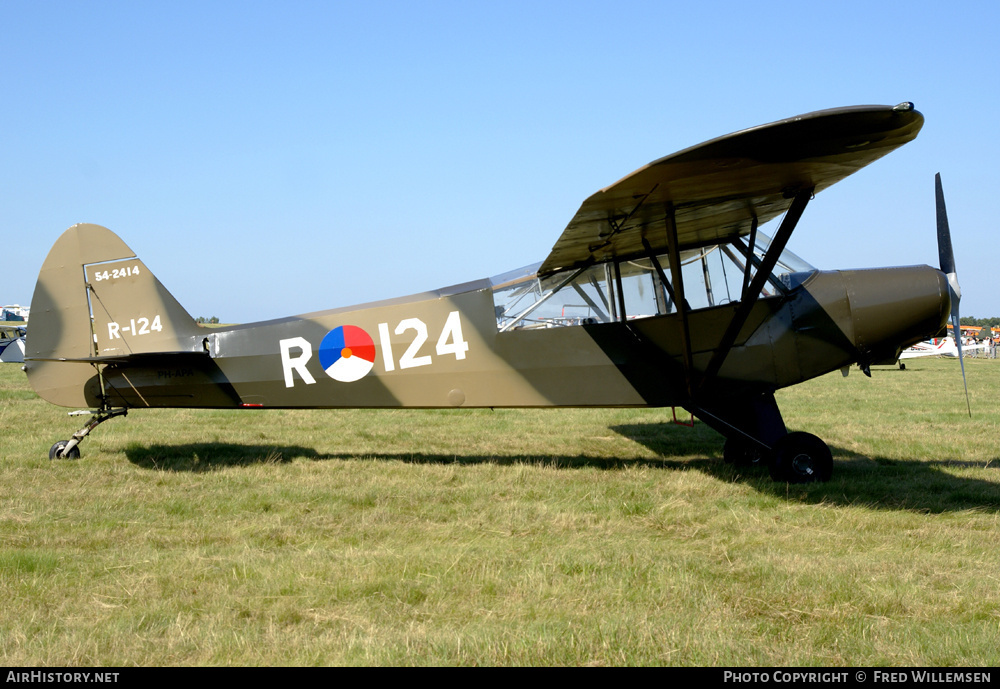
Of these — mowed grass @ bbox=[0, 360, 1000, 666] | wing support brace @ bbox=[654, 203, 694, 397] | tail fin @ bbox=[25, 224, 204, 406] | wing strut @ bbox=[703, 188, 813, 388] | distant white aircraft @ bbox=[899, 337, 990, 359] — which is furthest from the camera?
distant white aircraft @ bbox=[899, 337, 990, 359]

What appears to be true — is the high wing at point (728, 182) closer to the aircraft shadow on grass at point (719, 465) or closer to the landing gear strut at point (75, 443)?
the aircraft shadow on grass at point (719, 465)

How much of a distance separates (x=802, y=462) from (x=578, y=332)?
2488mm

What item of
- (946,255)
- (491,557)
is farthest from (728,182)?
(491,557)

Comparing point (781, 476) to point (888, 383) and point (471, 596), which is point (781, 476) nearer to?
point (471, 596)

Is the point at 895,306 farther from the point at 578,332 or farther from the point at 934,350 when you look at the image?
the point at 934,350

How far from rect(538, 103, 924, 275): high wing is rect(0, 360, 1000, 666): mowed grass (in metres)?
2.37

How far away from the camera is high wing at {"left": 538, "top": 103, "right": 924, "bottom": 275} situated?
201 inches

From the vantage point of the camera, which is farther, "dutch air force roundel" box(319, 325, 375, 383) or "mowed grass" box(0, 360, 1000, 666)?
"dutch air force roundel" box(319, 325, 375, 383)

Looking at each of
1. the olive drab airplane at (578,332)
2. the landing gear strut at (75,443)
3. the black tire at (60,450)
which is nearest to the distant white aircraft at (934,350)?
the olive drab airplane at (578,332)

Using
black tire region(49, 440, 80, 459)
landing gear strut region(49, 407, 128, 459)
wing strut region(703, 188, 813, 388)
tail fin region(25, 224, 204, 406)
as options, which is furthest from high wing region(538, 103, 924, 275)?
black tire region(49, 440, 80, 459)

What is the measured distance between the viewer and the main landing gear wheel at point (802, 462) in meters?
6.76

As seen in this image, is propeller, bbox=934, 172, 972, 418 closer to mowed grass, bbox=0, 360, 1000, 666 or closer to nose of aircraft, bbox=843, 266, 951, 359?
nose of aircraft, bbox=843, 266, 951, 359

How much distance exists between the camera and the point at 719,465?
26.2 feet

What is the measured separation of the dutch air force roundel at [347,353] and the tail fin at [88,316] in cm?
156
